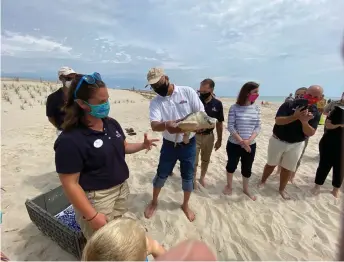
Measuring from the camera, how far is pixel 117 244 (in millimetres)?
1236

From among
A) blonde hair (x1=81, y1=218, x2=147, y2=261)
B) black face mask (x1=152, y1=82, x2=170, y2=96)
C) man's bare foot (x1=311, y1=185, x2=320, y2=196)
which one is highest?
black face mask (x1=152, y1=82, x2=170, y2=96)

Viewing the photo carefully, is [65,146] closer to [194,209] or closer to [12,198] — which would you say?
[194,209]

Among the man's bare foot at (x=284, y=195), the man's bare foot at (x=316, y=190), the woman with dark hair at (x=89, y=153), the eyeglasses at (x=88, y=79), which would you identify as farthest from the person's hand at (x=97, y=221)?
the man's bare foot at (x=316, y=190)

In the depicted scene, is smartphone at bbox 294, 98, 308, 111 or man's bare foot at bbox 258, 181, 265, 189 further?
man's bare foot at bbox 258, 181, 265, 189

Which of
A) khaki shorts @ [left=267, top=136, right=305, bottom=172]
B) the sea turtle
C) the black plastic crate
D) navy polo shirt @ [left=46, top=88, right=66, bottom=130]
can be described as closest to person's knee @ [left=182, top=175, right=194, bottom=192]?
the sea turtle

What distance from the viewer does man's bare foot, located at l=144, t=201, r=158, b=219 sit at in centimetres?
359

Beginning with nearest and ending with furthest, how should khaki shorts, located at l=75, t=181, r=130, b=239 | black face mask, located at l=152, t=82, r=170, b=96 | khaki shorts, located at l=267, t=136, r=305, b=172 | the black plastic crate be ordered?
1. khaki shorts, located at l=75, t=181, r=130, b=239
2. the black plastic crate
3. black face mask, located at l=152, t=82, r=170, b=96
4. khaki shorts, located at l=267, t=136, r=305, b=172

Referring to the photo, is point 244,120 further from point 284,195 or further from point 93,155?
point 93,155

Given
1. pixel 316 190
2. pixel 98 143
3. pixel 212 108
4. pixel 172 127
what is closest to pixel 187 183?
pixel 172 127

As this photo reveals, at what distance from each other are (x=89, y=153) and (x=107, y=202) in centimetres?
54

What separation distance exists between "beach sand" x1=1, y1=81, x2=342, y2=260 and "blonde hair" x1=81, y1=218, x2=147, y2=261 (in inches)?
70.4

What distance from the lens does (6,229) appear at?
3.17m

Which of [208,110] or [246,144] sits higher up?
[208,110]

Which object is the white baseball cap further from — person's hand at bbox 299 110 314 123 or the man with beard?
person's hand at bbox 299 110 314 123
